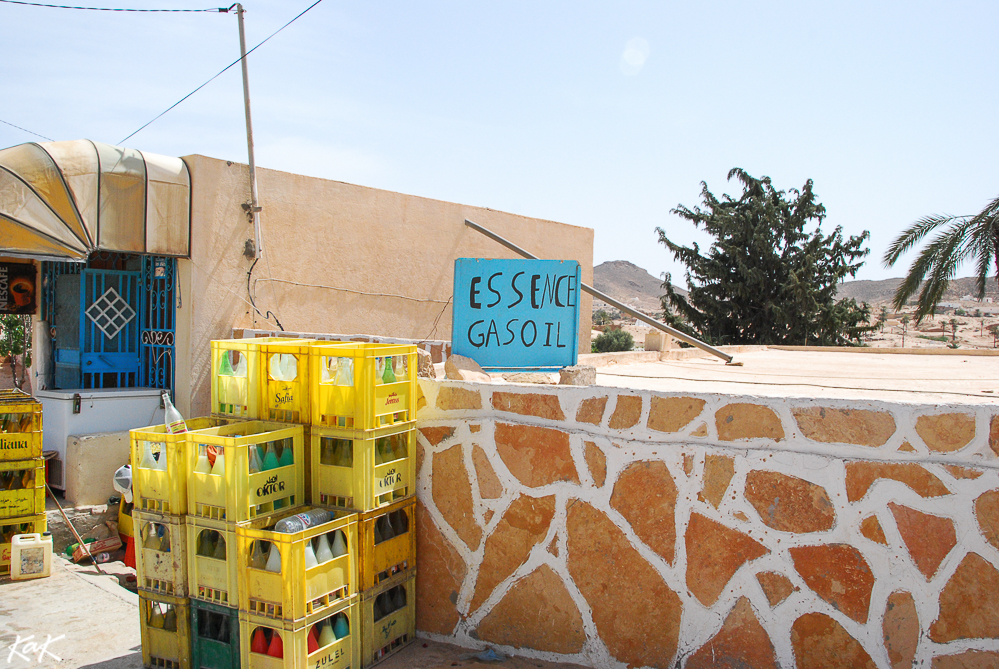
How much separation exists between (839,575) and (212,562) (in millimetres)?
3043

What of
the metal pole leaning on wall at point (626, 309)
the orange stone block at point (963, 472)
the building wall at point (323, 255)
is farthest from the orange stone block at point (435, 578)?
the building wall at point (323, 255)

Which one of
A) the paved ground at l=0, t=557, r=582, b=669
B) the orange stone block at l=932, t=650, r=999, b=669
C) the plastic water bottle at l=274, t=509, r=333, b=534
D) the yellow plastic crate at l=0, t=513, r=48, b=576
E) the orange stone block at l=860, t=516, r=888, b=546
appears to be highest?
the orange stone block at l=860, t=516, r=888, b=546

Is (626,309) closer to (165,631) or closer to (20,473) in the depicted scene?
(165,631)

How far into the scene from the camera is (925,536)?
3094mm

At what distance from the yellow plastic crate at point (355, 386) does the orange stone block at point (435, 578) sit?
74 centimetres

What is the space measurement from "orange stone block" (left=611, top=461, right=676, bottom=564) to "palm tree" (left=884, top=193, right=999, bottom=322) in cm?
1593

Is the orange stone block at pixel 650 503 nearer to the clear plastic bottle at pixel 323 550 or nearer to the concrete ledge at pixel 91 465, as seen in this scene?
the clear plastic bottle at pixel 323 550

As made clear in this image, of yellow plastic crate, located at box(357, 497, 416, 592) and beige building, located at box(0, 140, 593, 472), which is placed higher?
Result: beige building, located at box(0, 140, 593, 472)

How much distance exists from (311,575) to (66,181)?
7.21 meters

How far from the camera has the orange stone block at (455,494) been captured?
4090 millimetres

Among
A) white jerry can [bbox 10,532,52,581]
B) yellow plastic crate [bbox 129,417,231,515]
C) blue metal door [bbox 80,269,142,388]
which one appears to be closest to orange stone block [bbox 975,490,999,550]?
yellow plastic crate [bbox 129,417,231,515]

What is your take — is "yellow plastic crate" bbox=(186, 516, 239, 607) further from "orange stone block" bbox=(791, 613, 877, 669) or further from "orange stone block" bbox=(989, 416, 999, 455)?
"orange stone block" bbox=(989, 416, 999, 455)

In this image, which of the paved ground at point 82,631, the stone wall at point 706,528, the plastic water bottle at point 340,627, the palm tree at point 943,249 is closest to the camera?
the stone wall at point 706,528

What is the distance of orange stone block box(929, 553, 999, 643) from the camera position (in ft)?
9.80
